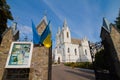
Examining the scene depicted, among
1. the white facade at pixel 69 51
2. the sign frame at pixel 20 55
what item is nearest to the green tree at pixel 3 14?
the sign frame at pixel 20 55

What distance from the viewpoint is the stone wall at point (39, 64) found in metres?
7.61

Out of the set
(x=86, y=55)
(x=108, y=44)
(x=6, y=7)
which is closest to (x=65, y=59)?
(x=86, y=55)

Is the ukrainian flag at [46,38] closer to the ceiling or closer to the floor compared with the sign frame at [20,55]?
closer to the ceiling

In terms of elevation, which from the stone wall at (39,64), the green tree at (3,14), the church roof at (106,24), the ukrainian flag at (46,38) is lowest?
the stone wall at (39,64)

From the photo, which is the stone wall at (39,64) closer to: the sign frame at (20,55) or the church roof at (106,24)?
the sign frame at (20,55)

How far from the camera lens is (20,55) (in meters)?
7.84

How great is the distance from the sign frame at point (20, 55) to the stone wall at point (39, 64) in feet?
1.15

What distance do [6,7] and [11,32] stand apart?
30.3ft

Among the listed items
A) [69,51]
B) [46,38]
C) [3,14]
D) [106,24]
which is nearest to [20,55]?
[46,38]

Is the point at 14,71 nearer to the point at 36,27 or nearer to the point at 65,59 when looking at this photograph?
the point at 36,27

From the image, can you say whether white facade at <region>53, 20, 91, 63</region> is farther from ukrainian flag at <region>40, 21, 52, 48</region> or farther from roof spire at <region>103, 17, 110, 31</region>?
ukrainian flag at <region>40, 21, 52, 48</region>

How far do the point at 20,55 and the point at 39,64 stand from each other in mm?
1439

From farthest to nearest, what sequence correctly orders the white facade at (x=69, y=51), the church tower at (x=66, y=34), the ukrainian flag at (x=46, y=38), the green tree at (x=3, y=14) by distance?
the church tower at (x=66, y=34) → the white facade at (x=69, y=51) → the green tree at (x=3, y=14) → the ukrainian flag at (x=46, y=38)

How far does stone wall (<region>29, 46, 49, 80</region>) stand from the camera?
7.61 meters
